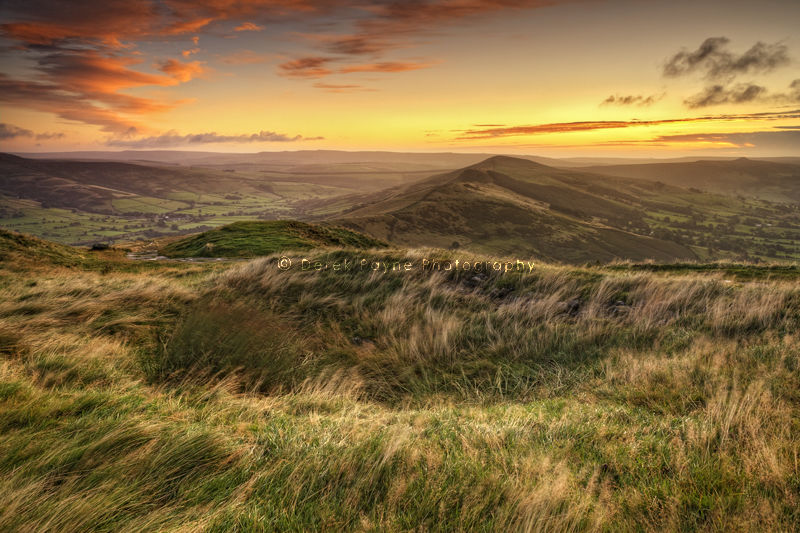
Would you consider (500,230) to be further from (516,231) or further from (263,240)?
(263,240)

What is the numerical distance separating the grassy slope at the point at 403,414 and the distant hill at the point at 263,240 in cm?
2592

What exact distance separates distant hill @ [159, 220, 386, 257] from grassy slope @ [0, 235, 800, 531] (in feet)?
85.1

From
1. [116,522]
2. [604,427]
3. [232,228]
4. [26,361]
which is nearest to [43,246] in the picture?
[232,228]

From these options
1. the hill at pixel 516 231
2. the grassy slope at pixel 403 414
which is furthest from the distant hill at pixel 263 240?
the hill at pixel 516 231

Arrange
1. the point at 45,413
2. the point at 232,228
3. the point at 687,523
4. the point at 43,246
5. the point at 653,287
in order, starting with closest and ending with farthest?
the point at 687,523, the point at 45,413, the point at 653,287, the point at 43,246, the point at 232,228

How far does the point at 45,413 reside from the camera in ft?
9.53

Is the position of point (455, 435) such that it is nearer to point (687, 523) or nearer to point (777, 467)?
point (687, 523)

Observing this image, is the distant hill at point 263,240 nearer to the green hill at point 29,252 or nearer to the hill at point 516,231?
the green hill at point 29,252

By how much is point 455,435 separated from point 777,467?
2180 mm

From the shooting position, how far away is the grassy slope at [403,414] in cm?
213

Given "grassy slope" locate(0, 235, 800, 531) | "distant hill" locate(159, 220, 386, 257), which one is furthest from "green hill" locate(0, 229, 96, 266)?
"grassy slope" locate(0, 235, 800, 531)

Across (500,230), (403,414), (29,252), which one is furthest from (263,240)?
(500,230)

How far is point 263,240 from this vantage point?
35.7 meters

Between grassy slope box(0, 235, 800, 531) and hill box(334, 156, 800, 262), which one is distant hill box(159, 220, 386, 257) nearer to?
grassy slope box(0, 235, 800, 531)
